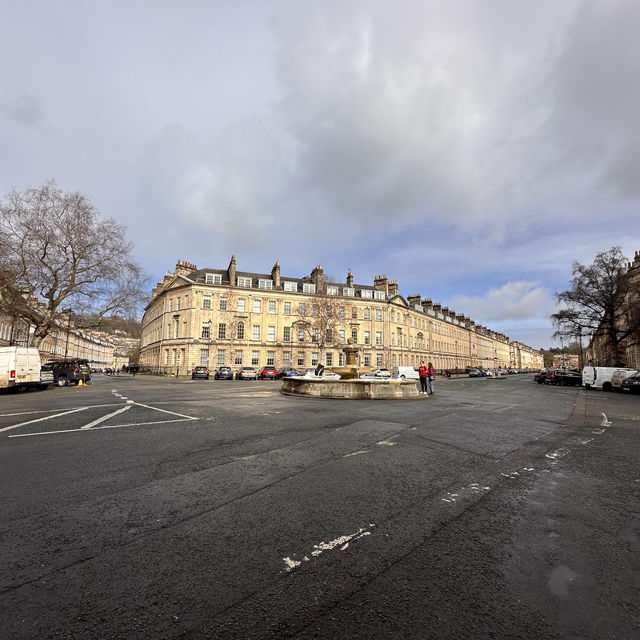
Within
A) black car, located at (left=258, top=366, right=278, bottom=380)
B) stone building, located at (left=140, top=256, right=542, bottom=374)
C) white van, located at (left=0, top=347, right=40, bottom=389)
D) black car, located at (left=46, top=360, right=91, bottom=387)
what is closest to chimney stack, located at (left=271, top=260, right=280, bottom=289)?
stone building, located at (left=140, top=256, right=542, bottom=374)

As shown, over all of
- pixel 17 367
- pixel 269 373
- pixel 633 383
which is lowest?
pixel 269 373

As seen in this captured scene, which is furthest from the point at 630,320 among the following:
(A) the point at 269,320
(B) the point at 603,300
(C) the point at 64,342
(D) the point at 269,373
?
(C) the point at 64,342

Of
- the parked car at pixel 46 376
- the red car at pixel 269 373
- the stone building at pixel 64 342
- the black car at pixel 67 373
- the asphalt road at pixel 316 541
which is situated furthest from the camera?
the red car at pixel 269 373

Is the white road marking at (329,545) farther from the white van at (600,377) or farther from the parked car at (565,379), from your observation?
the parked car at (565,379)

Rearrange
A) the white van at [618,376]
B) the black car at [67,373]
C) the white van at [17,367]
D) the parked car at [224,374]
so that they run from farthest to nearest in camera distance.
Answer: the parked car at [224,374], the black car at [67,373], the white van at [618,376], the white van at [17,367]

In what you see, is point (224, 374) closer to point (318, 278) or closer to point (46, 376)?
point (46, 376)

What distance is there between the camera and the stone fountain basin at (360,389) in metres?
16.1

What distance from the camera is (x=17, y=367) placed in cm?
1961

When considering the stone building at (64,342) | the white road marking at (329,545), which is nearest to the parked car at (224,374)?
the stone building at (64,342)

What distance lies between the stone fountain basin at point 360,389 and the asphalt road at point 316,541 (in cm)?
962

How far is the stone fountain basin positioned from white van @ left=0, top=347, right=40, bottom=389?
15.9m

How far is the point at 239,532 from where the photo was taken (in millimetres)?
3152

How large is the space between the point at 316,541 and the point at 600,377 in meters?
35.7

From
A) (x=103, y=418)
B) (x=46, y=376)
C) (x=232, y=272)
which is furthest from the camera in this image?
(x=232, y=272)
